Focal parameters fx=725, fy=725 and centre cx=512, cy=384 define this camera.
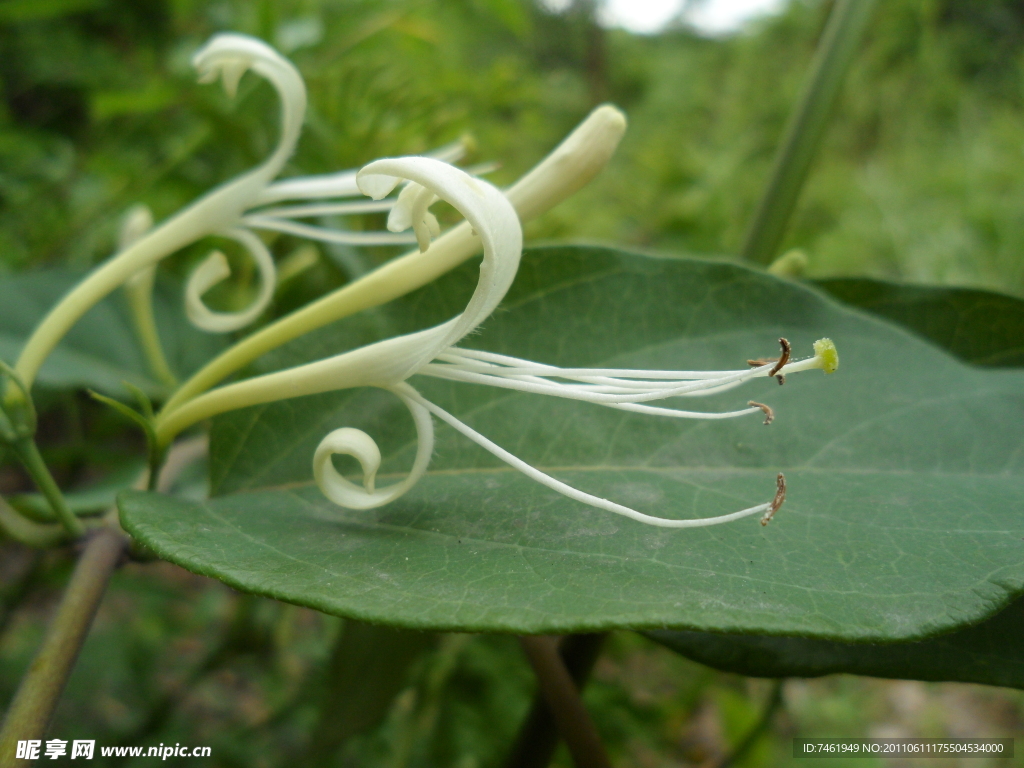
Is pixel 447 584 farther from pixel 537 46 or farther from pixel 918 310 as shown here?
pixel 537 46

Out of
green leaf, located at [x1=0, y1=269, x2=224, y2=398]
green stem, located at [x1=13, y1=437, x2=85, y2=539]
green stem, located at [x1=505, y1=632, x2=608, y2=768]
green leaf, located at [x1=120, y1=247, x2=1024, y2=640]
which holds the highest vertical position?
green leaf, located at [x1=120, y1=247, x2=1024, y2=640]

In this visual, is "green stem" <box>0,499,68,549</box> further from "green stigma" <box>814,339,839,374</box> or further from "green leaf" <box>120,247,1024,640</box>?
"green stigma" <box>814,339,839,374</box>

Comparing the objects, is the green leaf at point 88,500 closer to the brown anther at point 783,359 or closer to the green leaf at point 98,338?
the green leaf at point 98,338

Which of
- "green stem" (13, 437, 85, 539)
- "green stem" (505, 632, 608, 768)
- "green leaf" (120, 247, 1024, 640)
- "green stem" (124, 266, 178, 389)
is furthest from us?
"green stem" (124, 266, 178, 389)

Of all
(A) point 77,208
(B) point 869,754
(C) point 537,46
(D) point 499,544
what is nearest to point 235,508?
(D) point 499,544

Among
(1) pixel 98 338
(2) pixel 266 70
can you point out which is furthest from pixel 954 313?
(1) pixel 98 338

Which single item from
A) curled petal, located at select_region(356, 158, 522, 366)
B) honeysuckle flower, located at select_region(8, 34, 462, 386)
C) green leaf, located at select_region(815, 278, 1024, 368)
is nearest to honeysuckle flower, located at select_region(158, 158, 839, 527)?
curled petal, located at select_region(356, 158, 522, 366)

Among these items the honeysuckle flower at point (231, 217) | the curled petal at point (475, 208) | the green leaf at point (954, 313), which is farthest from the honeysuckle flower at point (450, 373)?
the green leaf at point (954, 313)

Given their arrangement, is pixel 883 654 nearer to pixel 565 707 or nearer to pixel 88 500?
pixel 565 707

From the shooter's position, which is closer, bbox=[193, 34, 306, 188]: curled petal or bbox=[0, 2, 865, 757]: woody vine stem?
bbox=[0, 2, 865, 757]: woody vine stem
